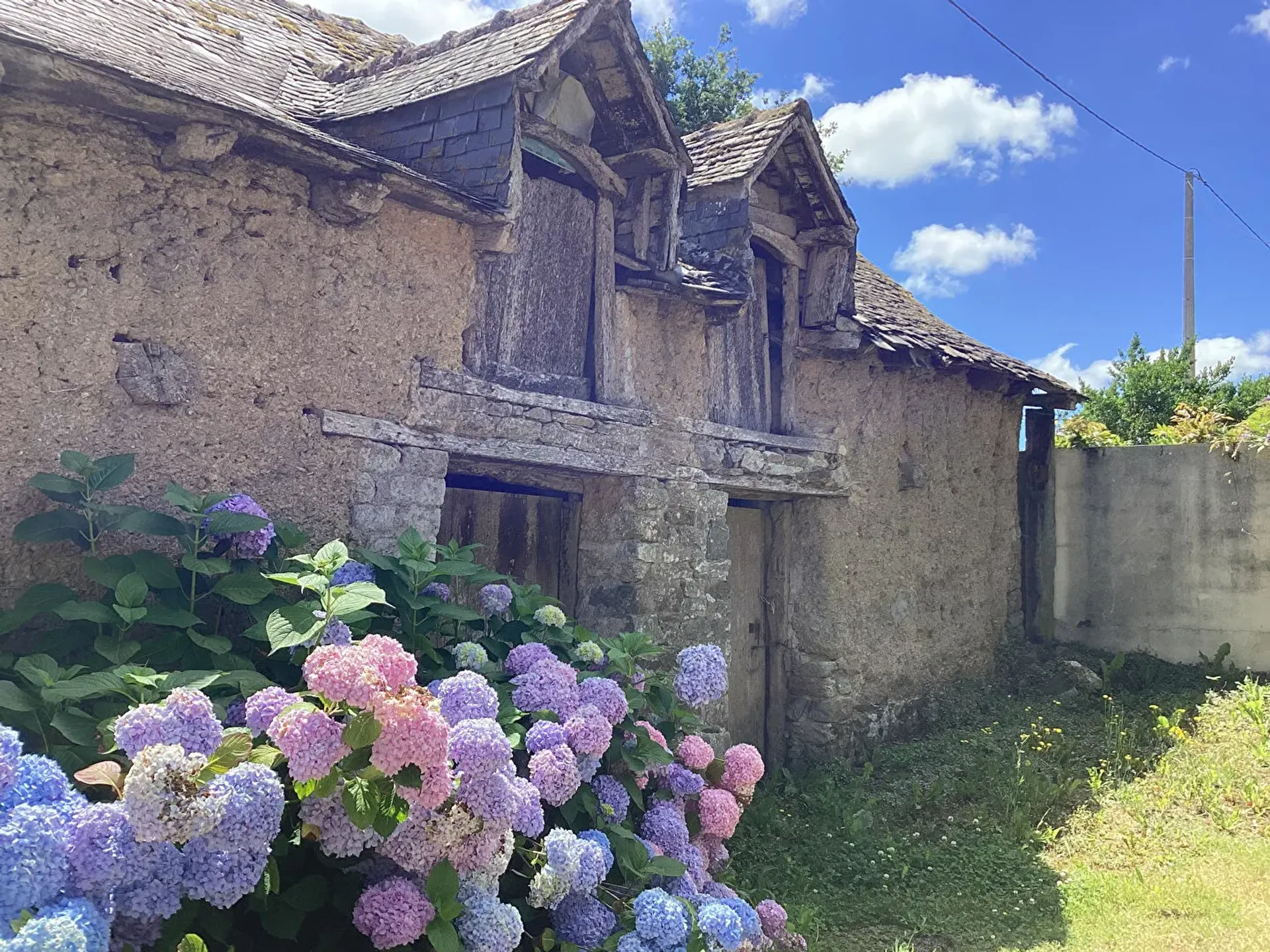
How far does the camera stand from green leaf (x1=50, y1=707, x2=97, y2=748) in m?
2.59

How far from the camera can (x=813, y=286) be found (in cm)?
727

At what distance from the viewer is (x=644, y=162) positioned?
5832 mm

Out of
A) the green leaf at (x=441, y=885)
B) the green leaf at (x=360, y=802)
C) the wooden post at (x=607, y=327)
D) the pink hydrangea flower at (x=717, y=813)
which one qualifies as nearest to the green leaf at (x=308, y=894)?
the green leaf at (x=441, y=885)

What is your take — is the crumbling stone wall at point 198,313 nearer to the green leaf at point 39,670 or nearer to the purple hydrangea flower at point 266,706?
the green leaf at point 39,670

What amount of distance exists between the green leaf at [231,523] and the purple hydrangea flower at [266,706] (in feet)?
3.94

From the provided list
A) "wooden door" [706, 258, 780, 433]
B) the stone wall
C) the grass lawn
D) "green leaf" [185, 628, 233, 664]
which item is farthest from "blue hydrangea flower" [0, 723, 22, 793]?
the stone wall

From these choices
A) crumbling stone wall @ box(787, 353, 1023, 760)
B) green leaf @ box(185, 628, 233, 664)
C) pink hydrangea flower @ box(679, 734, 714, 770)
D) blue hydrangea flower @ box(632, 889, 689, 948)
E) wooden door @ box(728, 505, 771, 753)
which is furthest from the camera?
crumbling stone wall @ box(787, 353, 1023, 760)

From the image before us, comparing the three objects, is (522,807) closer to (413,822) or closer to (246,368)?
(413,822)

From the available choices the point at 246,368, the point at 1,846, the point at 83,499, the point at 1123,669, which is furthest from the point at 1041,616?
the point at 1,846

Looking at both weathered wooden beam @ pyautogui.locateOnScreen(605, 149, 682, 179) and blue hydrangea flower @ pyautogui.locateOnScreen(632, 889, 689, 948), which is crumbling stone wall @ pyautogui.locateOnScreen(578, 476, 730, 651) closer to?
weathered wooden beam @ pyautogui.locateOnScreen(605, 149, 682, 179)

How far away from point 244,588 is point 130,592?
37cm

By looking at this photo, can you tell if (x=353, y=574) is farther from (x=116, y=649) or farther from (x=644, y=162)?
(x=644, y=162)

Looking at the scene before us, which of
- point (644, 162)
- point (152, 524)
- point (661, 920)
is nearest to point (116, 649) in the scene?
point (152, 524)

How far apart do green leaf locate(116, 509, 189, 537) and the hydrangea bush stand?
0.07 m
